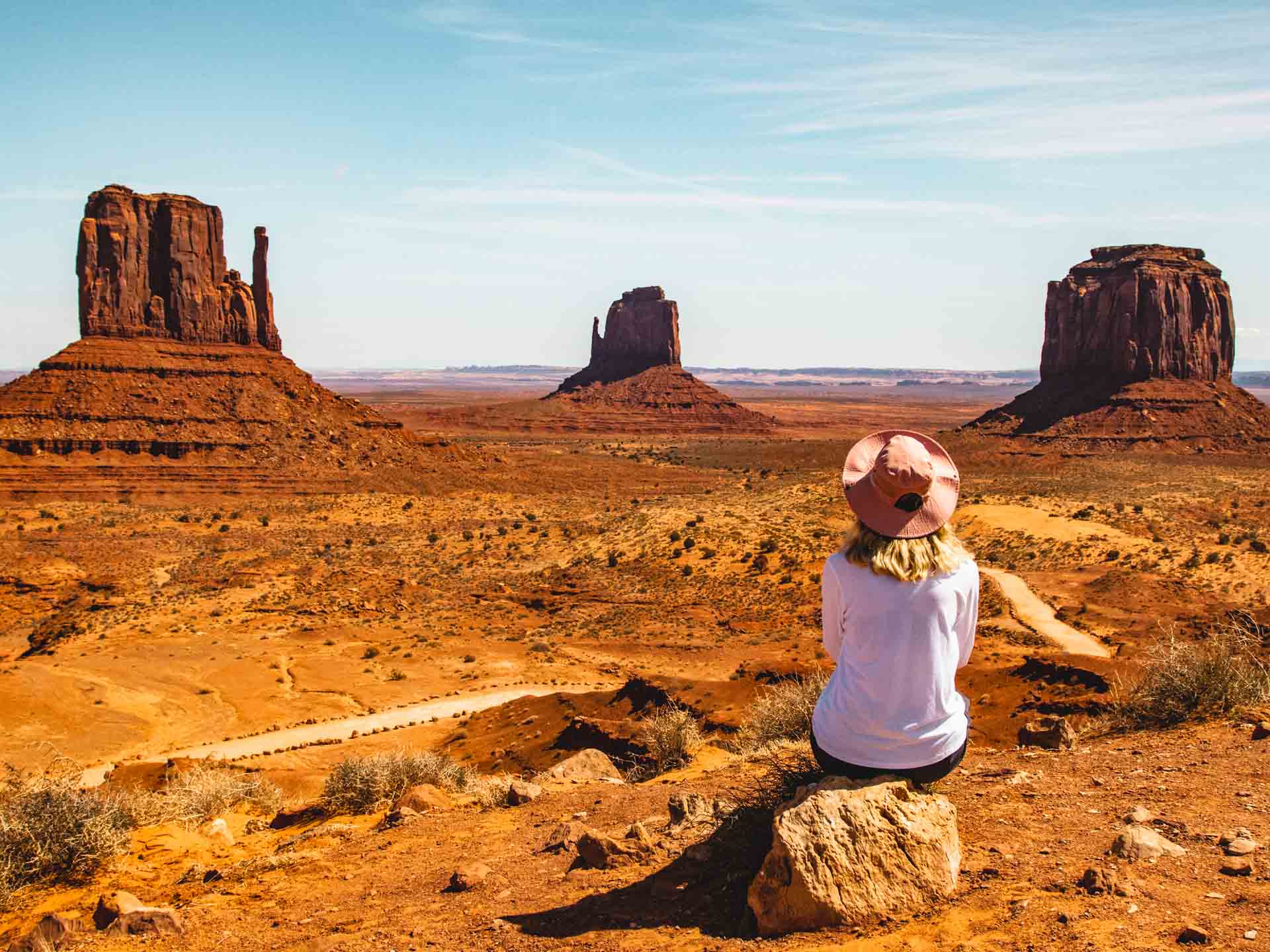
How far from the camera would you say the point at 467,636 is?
2759cm

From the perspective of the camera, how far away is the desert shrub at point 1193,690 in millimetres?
8586

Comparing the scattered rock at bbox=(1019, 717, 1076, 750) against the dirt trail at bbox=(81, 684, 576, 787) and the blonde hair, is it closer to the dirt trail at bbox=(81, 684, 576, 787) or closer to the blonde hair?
the blonde hair

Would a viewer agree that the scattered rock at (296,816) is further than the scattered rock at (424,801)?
Yes

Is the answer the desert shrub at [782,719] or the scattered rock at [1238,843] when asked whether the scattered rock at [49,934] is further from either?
the scattered rock at [1238,843]

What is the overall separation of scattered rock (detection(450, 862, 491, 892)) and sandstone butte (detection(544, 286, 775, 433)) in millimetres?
105814

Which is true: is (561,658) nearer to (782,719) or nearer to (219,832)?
(782,719)

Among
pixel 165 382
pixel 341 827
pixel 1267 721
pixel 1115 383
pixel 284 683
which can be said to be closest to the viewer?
pixel 1267 721

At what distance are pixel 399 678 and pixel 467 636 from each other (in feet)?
13.6

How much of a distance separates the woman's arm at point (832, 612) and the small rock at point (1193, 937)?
1.81 meters

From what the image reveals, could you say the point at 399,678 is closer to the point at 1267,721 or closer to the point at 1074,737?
the point at 1074,737

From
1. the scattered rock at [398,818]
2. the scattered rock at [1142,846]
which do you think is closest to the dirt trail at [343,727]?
the scattered rock at [398,818]

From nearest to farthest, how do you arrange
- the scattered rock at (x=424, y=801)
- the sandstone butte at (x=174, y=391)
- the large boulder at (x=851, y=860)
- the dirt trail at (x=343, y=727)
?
the large boulder at (x=851, y=860) → the scattered rock at (x=424, y=801) → the dirt trail at (x=343, y=727) → the sandstone butte at (x=174, y=391)

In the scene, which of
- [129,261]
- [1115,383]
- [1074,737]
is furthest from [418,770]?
[1115,383]

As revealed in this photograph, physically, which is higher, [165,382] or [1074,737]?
[165,382]
